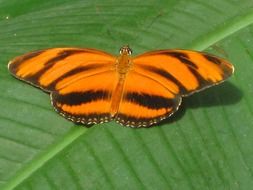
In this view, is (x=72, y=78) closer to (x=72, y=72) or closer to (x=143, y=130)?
(x=72, y=72)

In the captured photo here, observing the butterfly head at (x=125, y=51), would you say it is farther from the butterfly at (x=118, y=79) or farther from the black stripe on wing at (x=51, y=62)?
the black stripe on wing at (x=51, y=62)

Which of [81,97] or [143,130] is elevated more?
[81,97]

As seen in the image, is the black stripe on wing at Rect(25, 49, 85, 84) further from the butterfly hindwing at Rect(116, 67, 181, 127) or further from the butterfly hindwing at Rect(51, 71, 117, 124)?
the butterfly hindwing at Rect(116, 67, 181, 127)

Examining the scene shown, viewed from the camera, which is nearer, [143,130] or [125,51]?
[143,130]

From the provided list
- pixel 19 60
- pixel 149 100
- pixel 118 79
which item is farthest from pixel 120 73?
pixel 19 60

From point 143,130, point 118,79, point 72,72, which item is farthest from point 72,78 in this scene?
point 143,130

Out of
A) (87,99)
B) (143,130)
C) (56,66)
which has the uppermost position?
(56,66)

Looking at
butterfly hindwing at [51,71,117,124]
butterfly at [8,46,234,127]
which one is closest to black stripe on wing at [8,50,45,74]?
butterfly at [8,46,234,127]

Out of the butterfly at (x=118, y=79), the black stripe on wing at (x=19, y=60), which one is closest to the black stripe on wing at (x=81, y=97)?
the butterfly at (x=118, y=79)
